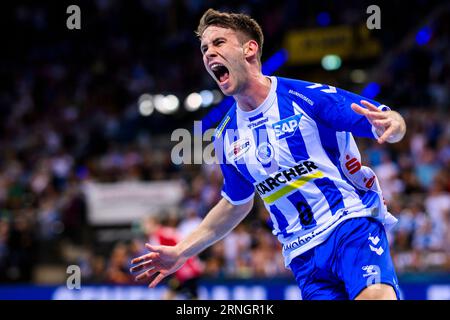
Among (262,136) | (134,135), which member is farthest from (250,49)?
(134,135)

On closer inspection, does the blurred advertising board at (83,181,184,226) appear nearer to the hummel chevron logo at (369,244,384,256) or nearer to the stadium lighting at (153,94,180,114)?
the stadium lighting at (153,94,180,114)

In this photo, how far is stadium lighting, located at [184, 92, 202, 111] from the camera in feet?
65.3

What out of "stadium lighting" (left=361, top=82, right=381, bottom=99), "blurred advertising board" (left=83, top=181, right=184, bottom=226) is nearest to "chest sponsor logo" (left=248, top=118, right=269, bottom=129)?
"stadium lighting" (left=361, top=82, right=381, bottom=99)

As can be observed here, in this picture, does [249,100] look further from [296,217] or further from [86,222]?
[86,222]

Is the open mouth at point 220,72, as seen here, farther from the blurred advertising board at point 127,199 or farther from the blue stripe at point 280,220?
the blurred advertising board at point 127,199

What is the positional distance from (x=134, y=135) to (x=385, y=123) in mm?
16032

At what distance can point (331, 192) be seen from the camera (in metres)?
5.04

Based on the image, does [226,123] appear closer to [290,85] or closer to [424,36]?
[290,85]

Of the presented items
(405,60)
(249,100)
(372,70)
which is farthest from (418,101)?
(249,100)

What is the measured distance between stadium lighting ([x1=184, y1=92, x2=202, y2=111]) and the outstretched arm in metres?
14.3

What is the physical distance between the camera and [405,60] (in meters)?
16.8

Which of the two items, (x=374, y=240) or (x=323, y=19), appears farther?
(x=323, y=19)
